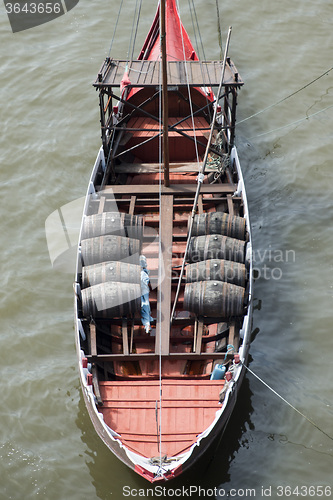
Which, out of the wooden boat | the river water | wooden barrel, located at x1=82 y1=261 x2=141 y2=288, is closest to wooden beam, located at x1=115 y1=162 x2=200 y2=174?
the wooden boat

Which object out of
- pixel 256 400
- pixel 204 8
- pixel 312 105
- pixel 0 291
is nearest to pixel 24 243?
pixel 0 291

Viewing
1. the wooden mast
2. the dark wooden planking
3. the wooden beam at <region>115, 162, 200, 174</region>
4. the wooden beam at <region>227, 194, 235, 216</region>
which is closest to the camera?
the wooden mast

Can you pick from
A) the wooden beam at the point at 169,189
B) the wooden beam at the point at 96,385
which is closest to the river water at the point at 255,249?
the wooden beam at the point at 96,385

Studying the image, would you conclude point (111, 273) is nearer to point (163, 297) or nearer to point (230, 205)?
point (163, 297)

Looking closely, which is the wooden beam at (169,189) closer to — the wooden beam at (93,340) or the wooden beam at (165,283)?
the wooden beam at (165,283)

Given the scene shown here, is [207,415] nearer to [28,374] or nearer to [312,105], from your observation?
→ [28,374]

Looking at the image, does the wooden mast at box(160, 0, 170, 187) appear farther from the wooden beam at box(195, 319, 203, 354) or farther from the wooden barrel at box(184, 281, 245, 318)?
the wooden beam at box(195, 319, 203, 354)

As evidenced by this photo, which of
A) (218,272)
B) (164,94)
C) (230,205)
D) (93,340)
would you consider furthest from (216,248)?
(164,94)
